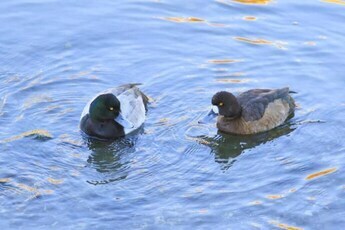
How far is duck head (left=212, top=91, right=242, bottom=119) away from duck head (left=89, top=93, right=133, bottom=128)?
4.63ft

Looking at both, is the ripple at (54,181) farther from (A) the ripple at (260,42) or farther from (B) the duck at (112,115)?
(A) the ripple at (260,42)

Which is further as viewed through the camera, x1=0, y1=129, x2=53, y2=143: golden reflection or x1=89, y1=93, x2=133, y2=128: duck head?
x1=89, y1=93, x2=133, y2=128: duck head

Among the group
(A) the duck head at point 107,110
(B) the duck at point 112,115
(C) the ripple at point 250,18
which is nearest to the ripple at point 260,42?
(C) the ripple at point 250,18

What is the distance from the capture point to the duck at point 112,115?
46.8 feet

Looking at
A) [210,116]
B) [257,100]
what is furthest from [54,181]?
[257,100]

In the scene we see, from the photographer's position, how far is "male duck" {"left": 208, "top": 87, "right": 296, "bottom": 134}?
14.2 metres

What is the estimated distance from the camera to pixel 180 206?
464 inches

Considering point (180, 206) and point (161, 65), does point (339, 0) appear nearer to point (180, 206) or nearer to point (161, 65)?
point (161, 65)

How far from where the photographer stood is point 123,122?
14.4m

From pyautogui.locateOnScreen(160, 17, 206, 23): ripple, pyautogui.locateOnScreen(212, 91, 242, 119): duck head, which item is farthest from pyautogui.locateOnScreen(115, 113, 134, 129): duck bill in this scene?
pyautogui.locateOnScreen(160, 17, 206, 23): ripple

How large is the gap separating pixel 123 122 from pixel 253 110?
6.82 feet

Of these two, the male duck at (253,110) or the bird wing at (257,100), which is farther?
the bird wing at (257,100)

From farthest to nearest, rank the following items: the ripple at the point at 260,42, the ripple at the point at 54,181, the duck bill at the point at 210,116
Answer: the ripple at the point at 260,42
the duck bill at the point at 210,116
the ripple at the point at 54,181

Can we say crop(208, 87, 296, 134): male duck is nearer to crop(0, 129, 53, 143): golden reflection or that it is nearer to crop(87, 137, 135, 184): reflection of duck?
crop(87, 137, 135, 184): reflection of duck
